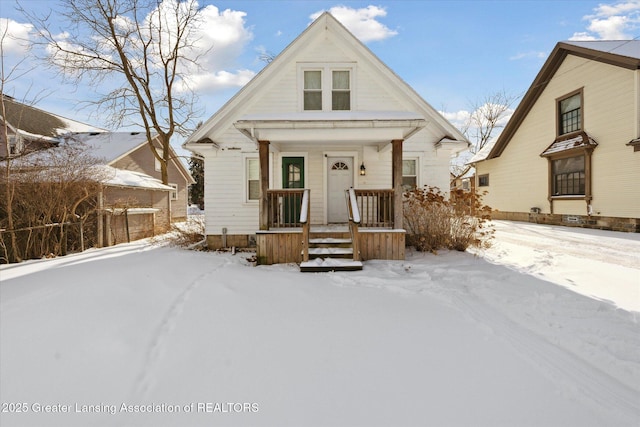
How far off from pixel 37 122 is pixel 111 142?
381 centimetres

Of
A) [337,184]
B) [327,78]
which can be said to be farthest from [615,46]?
[337,184]

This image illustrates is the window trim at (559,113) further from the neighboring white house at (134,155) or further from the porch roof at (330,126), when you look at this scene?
the neighboring white house at (134,155)

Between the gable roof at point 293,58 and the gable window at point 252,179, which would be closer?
the gable roof at point 293,58

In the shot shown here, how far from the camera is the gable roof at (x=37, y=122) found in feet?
50.7

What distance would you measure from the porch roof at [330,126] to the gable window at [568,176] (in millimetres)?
10931

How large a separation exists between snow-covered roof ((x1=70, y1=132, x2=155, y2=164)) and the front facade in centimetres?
2172

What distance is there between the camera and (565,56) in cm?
1356

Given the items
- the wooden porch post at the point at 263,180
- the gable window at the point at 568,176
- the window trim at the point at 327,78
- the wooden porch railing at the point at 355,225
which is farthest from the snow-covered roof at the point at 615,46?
Result: the wooden porch post at the point at 263,180

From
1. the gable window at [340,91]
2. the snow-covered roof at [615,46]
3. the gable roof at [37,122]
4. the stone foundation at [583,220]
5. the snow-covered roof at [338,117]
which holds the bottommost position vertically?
the stone foundation at [583,220]

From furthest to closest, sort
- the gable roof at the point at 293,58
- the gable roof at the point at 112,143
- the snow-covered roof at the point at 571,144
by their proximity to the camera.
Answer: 1. the gable roof at the point at 112,143
2. the snow-covered roof at the point at 571,144
3. the gable roof at the point at 293,58

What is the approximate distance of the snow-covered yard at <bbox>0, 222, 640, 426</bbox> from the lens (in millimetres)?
2186

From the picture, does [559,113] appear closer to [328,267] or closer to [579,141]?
[579,141]

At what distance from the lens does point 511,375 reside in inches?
99.7

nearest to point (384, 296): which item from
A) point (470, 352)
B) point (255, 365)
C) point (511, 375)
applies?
point (470, 352)
